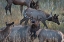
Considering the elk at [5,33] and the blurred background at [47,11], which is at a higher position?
the elk at [5,33]

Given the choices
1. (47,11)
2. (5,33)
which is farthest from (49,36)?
(47,11)

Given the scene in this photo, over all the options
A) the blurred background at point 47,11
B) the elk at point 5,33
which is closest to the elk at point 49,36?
the elk at point 5,33

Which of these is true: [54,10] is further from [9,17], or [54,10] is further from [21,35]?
[21,35]

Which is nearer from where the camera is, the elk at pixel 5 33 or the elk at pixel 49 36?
the elk at pixel 5 33

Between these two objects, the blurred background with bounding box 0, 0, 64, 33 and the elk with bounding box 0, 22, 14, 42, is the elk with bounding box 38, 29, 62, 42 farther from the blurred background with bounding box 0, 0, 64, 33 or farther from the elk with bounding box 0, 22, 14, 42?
the blurred background with bounding box 0, 0, 64, 33

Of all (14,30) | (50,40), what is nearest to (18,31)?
(14,30)

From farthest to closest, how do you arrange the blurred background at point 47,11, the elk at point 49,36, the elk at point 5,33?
the blurred background at point 47,11 < the elk at point 49,36 < the elk at point 5,33

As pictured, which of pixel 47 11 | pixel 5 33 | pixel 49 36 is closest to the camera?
pixel 5 33

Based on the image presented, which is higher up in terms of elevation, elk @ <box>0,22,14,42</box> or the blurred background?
elk @ <box>0,22,14,42</box>

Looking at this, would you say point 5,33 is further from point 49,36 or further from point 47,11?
point 47,11

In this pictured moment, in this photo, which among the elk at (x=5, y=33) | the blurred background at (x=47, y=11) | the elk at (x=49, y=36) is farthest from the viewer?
the blurred background at (x=47, y=11)

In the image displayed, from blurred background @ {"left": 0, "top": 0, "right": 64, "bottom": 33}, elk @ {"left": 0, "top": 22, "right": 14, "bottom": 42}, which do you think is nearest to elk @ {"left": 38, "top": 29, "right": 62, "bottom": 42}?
elk @ {"left": 0, "top": 22, "right": 14, "bottom": 42}

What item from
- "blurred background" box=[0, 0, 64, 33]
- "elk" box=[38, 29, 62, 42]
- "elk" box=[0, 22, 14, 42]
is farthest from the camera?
"blurred background" box=[0, 0, 64, 33]

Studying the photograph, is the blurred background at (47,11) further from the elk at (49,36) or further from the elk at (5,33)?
the elk at (5,33)
